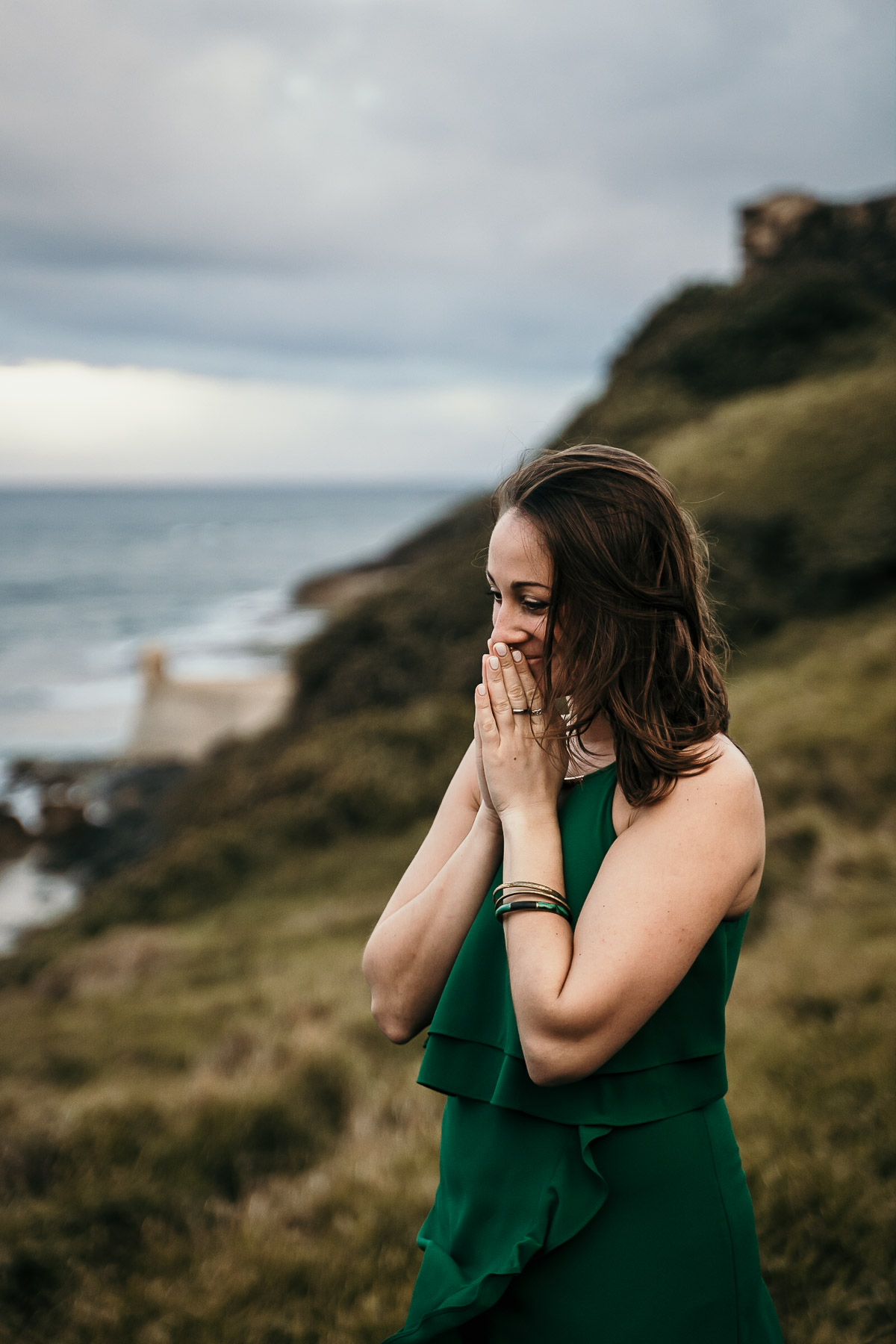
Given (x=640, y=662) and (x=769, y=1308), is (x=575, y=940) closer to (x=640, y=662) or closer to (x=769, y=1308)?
(x=640, y=662)

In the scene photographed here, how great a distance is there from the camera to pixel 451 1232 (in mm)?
1823

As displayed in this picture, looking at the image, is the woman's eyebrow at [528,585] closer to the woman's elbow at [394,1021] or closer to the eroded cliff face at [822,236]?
the woman's elbow at [394,1021]

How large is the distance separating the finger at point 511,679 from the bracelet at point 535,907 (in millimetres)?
351

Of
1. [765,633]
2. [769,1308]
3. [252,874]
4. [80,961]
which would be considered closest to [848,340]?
[765,633]

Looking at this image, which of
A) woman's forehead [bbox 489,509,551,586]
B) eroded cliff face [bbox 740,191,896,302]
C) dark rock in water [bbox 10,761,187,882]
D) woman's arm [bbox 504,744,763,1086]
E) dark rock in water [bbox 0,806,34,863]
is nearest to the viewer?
woman's arm [bbox 504,744,763,1086]

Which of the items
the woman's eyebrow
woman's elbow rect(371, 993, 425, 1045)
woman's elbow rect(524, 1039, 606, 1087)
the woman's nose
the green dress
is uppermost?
the woman's eyebrow

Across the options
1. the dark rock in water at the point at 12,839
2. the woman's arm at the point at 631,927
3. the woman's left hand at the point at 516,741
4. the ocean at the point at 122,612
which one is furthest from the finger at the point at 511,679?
the ocean at the point at 122,612

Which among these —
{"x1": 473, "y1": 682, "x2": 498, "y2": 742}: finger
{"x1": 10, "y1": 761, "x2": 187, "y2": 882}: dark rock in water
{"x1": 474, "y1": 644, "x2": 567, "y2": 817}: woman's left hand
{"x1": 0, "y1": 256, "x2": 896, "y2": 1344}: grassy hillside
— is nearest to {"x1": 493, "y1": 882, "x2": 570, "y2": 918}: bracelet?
{"x1": 474, "y1": 644, "x2": 567, "y2": 817}: woman's left hand

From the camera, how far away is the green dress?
169 centimetres

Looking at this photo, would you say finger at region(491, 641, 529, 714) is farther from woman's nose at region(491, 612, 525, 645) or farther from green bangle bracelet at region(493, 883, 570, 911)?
green bangle bracelet at region(493, 883, 570, 911)

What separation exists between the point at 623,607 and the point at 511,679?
250mm

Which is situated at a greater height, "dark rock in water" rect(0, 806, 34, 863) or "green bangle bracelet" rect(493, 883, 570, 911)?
"green bangle bracelet" rect(493, 883, 570, 911)

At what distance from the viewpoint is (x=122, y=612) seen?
61.1 meters

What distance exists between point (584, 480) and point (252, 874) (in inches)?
454
